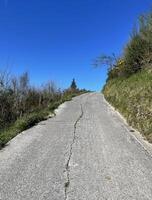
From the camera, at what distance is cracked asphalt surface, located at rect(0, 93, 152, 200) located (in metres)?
6.35

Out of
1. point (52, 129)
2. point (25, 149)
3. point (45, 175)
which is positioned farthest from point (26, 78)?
point (45, 175)

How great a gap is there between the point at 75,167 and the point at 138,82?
10.9 m

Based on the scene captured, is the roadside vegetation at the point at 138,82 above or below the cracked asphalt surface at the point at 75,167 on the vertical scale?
above

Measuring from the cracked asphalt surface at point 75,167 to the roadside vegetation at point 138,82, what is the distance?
105 centimetres

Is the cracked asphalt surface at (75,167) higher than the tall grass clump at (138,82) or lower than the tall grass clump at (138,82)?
lower

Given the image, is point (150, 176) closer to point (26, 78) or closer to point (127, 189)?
point (127, 189)

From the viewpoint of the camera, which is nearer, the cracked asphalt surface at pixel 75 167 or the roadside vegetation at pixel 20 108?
the cracked asphalt surface at pixel 75 167

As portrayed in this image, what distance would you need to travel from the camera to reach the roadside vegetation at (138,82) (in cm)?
1327

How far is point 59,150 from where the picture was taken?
9773 millimetres

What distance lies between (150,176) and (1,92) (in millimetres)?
17664

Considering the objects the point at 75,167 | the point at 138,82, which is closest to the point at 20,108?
the point at 138,82

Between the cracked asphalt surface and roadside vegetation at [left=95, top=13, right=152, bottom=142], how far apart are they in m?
1.05

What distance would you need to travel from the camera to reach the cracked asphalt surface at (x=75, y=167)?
6352 millimetres

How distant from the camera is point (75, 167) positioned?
802 centimetres
